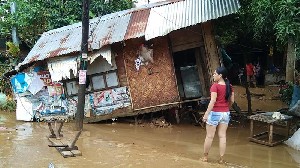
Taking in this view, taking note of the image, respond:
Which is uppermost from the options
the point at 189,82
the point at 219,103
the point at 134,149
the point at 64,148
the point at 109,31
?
the point at 109,31

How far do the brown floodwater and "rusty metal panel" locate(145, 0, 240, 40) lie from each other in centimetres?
305

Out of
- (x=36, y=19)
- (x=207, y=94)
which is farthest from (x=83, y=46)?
(x=36, y=19)

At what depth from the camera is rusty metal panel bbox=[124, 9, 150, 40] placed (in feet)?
34.5

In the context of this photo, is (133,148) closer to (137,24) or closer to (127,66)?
(127,66)

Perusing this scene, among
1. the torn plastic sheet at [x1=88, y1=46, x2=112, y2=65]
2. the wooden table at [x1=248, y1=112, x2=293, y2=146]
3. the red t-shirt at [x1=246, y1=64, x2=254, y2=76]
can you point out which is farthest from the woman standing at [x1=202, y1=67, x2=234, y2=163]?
the red t-shirt at [x1=246, y1=64, x2=254, y2=76]

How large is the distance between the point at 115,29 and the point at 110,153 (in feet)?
15.4

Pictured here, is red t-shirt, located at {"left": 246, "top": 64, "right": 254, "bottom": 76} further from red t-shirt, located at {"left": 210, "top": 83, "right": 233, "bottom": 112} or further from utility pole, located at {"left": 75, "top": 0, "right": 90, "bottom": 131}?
red t-shirt, located at {"left": 210, "top": 83, "right": 233, "bottom": 112}

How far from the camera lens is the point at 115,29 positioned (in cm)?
1131

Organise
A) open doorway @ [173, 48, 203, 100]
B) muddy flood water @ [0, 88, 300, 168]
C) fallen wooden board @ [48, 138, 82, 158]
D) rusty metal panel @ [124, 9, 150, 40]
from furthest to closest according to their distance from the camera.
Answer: open doorway @ [173, 48, 203, 100], rusty metal panel @ [124, 9, 150, 40], fallen wooden board @ [48, 138, 82, 158], muddy flood water @ [0, 88, 300, 168]

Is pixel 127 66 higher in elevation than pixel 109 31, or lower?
lower

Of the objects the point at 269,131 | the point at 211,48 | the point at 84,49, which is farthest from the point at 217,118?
the point at 211,48

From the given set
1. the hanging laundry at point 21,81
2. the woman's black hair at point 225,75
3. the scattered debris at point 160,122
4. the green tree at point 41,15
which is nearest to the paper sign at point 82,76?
the scattered debris at point 160,122

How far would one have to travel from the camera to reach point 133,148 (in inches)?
340

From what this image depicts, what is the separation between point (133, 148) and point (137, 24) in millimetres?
4133
